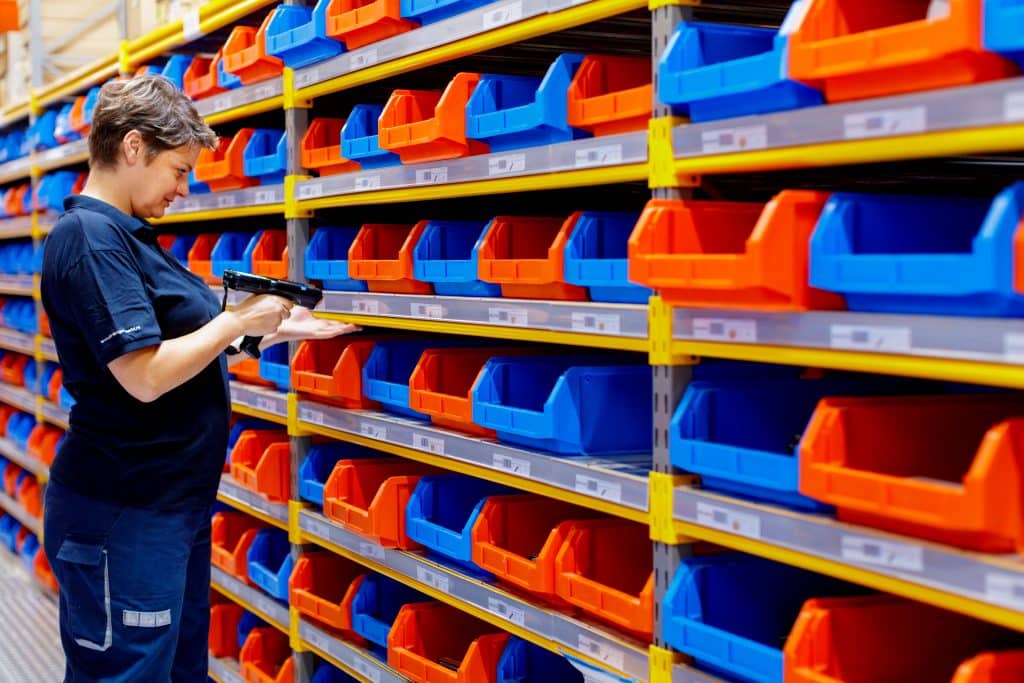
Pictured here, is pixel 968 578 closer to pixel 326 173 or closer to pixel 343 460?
pixel 343 460

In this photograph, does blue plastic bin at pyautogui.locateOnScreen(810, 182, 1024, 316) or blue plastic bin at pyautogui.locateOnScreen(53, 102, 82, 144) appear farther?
blue plastic bin at pyautogui.locateOnScreen(53, 102, 82, 144)

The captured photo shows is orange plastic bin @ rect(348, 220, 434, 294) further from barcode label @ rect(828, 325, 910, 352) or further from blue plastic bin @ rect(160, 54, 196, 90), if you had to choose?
barcode label @ rect(828, 325, 910, 352)

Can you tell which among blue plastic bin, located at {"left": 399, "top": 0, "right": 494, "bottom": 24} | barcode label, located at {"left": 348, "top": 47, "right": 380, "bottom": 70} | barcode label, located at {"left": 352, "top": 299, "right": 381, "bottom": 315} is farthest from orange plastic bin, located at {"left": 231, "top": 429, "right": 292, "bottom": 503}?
blue plastic bin, located at {"left": 399, "top": 0, "right": 494, "bottom": 24}

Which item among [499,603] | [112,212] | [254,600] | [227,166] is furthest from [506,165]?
[254,600]

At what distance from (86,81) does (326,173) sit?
8.19ft

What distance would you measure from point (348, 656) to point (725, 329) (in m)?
1.88

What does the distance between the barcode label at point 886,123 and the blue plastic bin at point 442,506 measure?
161cm

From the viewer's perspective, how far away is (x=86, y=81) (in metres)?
5.75

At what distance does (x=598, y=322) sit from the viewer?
2484 mm

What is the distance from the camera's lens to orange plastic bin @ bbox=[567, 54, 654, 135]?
242 cm

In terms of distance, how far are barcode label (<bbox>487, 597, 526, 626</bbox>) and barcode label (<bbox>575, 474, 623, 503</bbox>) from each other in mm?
396

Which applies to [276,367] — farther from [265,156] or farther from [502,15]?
[502,15]

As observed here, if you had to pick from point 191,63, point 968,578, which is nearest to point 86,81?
point 191,63

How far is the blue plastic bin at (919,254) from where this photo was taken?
1658mm
